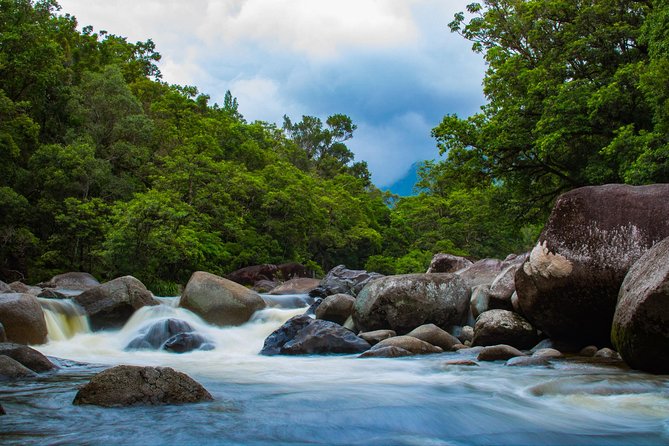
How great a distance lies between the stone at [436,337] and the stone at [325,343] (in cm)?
114

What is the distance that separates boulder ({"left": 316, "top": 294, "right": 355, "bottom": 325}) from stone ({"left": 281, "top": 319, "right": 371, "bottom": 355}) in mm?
2376

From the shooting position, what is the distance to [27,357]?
7504mm

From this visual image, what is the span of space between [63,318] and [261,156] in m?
26.3

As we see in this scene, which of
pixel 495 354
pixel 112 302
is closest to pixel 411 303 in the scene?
pixel 495 354

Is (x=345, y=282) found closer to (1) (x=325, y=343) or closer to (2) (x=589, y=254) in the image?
(1) (x=325, y=343)

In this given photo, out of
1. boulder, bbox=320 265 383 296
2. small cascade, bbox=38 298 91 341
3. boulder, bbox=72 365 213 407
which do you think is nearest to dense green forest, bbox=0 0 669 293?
boulder, bbox=320 265 383 296

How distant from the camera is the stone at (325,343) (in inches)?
430

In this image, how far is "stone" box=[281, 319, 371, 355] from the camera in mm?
10922

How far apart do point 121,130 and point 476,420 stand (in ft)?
90.9

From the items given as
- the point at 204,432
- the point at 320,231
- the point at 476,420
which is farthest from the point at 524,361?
the point at 320,231

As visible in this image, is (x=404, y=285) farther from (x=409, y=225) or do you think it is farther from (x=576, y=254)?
(x=409, y=225)

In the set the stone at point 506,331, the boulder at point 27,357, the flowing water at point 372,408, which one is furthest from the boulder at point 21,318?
the stone at point 506,331

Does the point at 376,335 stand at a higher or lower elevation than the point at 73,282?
lower

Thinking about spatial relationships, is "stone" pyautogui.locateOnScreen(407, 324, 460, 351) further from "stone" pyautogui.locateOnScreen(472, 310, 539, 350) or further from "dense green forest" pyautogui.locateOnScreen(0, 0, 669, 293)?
"dense green forest" pyautogui.locateOnScreen(0, 0, 669, 293)
